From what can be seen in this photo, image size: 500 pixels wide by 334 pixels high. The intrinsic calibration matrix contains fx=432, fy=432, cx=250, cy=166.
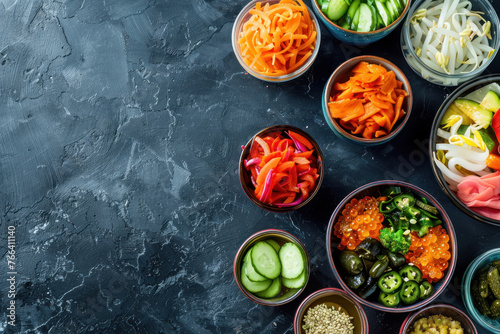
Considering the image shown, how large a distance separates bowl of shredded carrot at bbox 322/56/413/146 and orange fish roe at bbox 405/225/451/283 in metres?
0.57

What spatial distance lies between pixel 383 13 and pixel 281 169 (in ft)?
3.42

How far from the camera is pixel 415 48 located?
8.02 feet

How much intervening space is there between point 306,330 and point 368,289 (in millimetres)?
433

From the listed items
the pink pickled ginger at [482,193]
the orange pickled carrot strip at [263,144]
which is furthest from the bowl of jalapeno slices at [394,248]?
the orange pickled carrot strip at [263,144]

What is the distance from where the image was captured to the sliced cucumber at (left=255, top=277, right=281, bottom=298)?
239 cm

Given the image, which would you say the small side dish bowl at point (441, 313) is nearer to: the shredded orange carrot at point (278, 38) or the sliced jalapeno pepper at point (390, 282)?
the sliced jalapeno pepper at point (390, 282)

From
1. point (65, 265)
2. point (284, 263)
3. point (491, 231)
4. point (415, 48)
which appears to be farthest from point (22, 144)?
point (491, 231)

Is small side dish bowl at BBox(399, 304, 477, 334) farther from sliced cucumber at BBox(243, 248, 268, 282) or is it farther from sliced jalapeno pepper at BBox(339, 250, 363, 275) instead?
sliced cucumber at BBox(243, 248, 268, 282)

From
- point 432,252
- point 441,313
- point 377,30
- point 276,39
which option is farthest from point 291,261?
point 377,30

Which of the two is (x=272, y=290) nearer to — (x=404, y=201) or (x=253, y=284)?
(x=253, y=284)

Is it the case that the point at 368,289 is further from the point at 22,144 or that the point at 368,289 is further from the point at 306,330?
the point at 22,144

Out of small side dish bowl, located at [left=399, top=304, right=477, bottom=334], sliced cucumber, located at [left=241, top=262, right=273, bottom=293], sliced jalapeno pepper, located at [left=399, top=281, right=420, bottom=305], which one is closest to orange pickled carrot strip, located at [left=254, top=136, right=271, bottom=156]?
sliced cucumber, located at [left=241, top=262, right=273, bottom=293]

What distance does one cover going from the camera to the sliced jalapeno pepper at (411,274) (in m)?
2.31

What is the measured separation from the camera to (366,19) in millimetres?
2387
